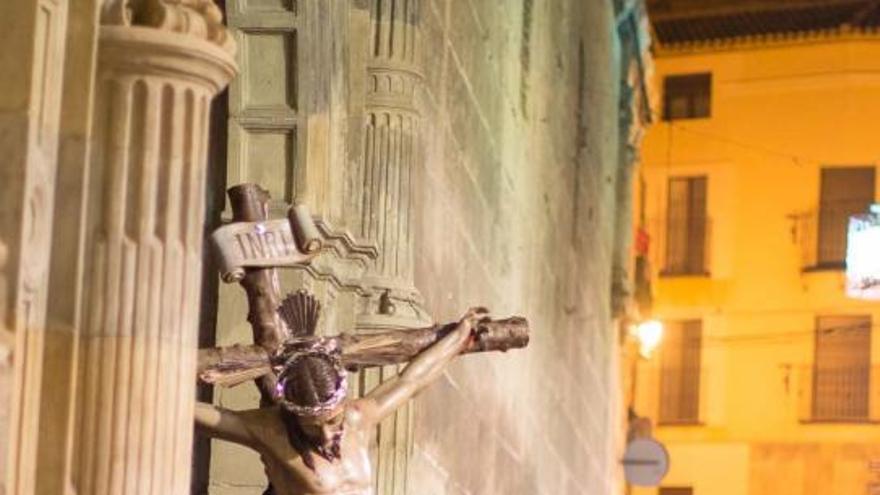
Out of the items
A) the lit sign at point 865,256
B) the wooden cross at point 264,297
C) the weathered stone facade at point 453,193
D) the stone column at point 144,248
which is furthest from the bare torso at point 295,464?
the lit sign at point 865,256

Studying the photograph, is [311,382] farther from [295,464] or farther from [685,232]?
[685,232]

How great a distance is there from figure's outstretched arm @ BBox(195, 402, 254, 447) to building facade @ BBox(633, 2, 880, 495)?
28.0 m

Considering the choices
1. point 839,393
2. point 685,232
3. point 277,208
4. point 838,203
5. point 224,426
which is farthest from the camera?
point 685,232

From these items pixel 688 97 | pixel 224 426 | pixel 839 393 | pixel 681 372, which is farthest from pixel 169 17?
pixel 688 97

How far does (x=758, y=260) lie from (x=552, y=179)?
18328 mm

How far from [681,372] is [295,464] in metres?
29.8

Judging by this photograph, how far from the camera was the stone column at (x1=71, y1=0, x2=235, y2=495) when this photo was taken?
5.65m

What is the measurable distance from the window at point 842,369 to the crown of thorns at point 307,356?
94.9 ft

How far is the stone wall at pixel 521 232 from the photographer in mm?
11570

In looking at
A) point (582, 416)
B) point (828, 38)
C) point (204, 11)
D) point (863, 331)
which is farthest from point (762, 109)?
point (204, 11)

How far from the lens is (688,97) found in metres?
37.3

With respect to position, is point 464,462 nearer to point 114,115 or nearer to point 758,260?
point 114,115

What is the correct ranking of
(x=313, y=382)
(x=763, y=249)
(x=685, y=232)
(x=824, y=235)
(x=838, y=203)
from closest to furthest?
(x=313, y=382)
(x=838, y=203)
(x=824, y=235)
(x=763, y=249)
(x=685, y=232)

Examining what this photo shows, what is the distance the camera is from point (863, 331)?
34.9 metres
